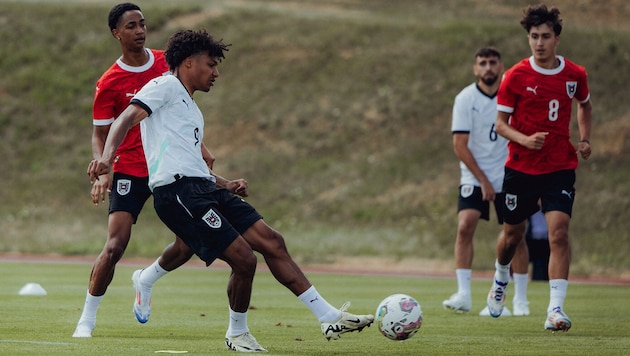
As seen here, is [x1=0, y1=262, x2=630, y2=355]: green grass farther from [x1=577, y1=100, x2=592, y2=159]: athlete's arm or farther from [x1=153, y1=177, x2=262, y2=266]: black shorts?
[x1=577, y1=100, x2=592, y2=159]: athlete's arm

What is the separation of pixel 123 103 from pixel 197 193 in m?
2.09

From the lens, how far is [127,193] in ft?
32.4

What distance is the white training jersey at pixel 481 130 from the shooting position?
13.4 metres

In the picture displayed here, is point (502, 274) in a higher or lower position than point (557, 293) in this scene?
lower

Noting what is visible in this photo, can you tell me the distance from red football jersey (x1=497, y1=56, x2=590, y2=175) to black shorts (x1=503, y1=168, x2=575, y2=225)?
0.25 ft

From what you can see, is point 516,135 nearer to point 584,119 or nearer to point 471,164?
point 584,119

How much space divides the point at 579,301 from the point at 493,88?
10.5 feet

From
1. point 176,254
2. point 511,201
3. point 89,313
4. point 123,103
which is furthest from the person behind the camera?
point 511,201

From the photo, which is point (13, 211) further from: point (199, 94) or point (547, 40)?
point (547, 40)

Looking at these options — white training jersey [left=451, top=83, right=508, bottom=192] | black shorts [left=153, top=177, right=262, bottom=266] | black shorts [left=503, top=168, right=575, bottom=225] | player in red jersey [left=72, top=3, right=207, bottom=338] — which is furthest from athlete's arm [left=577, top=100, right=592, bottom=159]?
black shorts [left=153, top=177, right=262, bottom=266]

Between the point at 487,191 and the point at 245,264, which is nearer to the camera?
the point at 245,264

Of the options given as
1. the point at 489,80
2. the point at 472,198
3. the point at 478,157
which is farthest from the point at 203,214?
the point at 489,80

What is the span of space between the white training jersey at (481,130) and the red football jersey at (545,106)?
2.34m

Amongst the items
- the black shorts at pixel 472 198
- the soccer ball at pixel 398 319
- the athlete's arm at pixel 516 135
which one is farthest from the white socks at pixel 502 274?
the soccer ball at pixel 398 319
